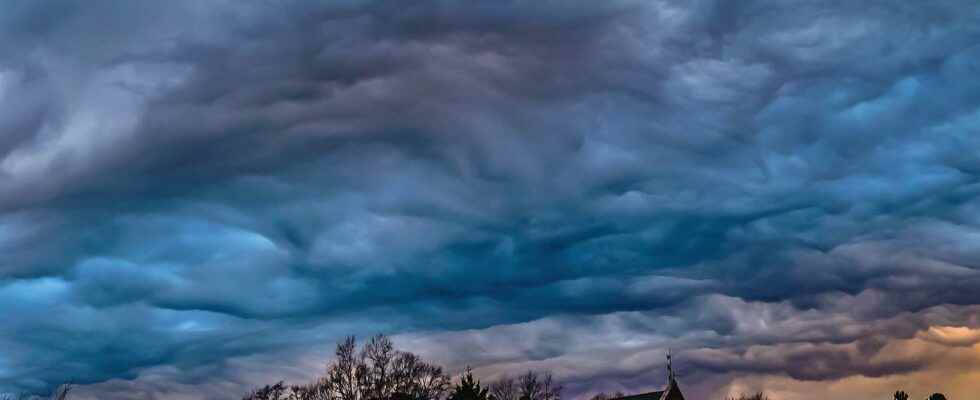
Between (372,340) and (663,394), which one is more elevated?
(372,340)

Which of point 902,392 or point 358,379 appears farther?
point 902,392

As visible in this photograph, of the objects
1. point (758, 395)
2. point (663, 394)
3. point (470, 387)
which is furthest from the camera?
point (758, 395)

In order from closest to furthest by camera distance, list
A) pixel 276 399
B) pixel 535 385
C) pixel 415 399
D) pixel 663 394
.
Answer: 1. pixel 663 394
2. pixel 415 399
3. pixel 276 399
4. pixel 535 385

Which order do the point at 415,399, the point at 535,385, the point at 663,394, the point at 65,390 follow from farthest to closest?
the point at 535,385 < the point at 415,399 < the point at 663,394 < the point at 65,390

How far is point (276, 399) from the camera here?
151m

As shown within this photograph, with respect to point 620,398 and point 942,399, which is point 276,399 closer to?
point 620,398

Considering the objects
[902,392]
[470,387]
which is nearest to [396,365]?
[470,387]

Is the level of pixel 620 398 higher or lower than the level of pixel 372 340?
lower

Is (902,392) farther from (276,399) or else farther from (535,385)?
(276,399)

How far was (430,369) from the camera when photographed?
5940 inches

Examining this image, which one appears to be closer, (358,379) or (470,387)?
(470,387)

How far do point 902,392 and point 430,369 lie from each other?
7878 cm

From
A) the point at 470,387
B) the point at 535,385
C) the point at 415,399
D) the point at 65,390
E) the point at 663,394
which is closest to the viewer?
the point at 65,390

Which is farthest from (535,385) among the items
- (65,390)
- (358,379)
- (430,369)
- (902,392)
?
(65,390)
